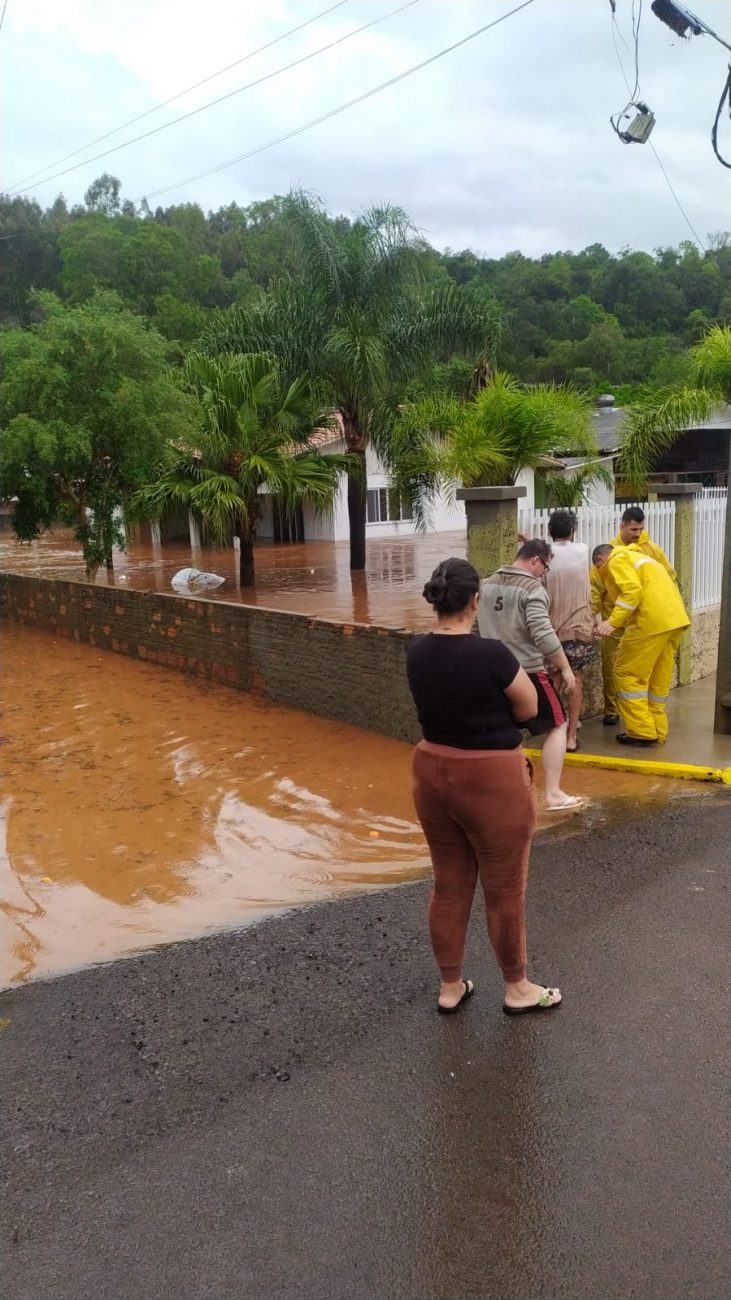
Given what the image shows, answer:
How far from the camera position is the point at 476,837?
3762 mm

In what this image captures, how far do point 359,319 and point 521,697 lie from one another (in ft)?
49.5

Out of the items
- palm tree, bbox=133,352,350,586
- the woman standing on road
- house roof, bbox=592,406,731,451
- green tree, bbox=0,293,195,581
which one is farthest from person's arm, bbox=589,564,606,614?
house roof, bbox=592,406,731,451

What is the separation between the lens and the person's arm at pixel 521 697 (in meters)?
3.64

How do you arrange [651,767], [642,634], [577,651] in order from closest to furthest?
[651,767] → [577,651] → [642,634]

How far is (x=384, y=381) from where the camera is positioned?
18031 mm

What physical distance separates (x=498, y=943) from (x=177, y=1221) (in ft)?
4.94

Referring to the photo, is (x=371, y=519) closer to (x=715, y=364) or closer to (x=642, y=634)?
(x=715, y=364)

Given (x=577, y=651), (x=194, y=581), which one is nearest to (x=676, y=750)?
(x=577, y=651)

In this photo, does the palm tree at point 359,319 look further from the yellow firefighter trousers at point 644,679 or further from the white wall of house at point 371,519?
the yellow firefighter trousers at point 644,679

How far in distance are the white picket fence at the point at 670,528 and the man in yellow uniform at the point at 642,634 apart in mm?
848

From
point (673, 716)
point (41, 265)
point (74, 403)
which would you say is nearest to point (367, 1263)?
point (673, 716)

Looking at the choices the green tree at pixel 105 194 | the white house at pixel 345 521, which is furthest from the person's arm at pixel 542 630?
the green tree at pixel 105 194

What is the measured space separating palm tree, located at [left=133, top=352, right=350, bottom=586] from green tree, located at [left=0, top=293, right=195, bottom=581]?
17.4 inches

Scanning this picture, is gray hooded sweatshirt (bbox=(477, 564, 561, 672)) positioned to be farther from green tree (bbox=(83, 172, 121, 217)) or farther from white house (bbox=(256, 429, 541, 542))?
green tree (bbox=(83, 172, 121, 217))
